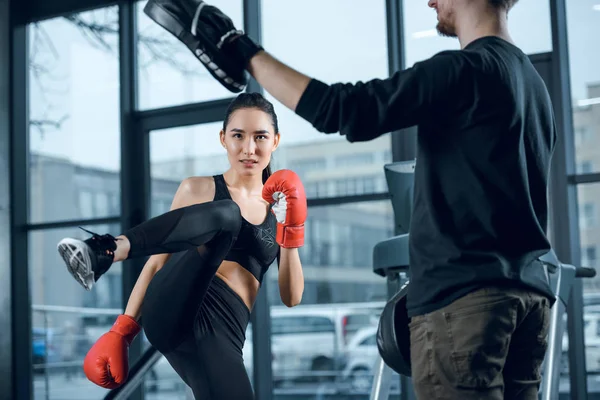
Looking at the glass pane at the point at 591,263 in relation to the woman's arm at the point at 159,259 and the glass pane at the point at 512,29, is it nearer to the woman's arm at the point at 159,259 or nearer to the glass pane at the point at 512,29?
the glass pane at the point at 512,29

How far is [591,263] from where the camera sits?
3.83 m

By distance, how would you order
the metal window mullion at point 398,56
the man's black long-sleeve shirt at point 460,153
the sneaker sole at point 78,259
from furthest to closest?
the metal window mullion at point 398,56, the sneaker sole at point 78,259, the man's black long-sleeve shirt at point 460,153

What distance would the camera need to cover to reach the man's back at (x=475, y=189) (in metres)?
1.41

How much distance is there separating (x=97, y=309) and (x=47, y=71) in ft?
5.85

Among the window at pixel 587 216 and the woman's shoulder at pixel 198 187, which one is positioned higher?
the woman's shoulder at pixel 198 187

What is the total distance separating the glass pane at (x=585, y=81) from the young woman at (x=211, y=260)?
1.91 m

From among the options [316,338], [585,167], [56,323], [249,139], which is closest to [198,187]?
[249,139]

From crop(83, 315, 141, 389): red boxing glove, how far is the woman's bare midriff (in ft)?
1.23

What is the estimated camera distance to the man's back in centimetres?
141

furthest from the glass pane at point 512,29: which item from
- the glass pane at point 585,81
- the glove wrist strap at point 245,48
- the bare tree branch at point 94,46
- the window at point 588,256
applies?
the glove wrist strap at point 245,48

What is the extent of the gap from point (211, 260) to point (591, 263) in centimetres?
235

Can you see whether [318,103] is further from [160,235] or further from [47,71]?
[47,71]

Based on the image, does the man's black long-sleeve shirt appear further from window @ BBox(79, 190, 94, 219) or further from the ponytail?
window @ BBox(79, 190, 94, 219)

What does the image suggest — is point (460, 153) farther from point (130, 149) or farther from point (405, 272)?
point (130, 149)
